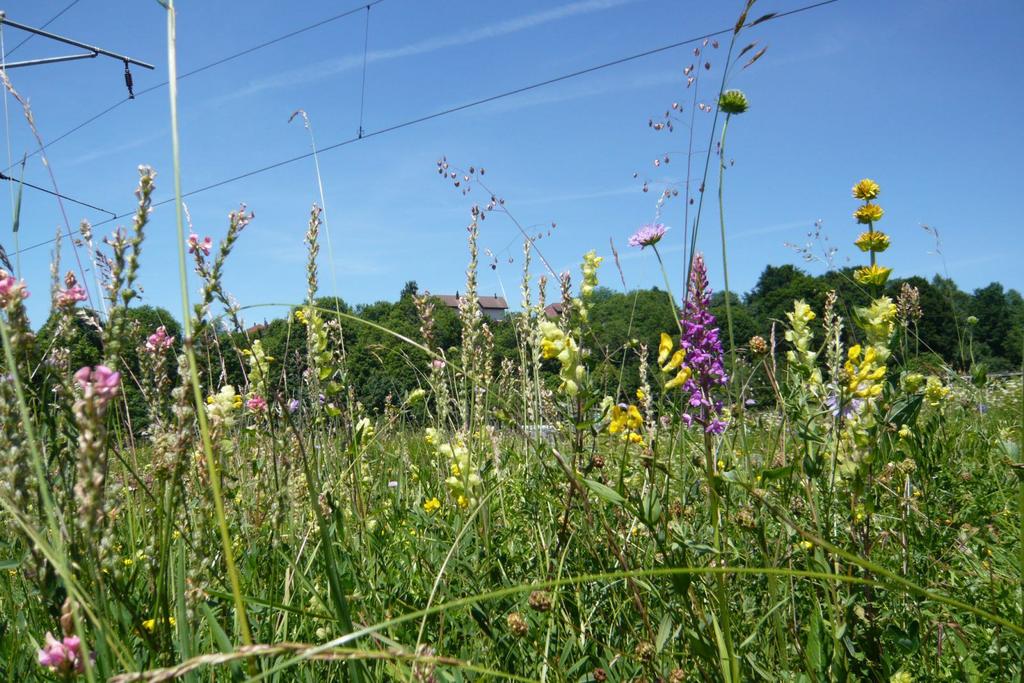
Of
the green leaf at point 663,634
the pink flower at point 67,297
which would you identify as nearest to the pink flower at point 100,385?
the pink flower at point 67,297

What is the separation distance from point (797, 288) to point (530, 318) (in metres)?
30.9

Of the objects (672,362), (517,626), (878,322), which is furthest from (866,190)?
(517,626)

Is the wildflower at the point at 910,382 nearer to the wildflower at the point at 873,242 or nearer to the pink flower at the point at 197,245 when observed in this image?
the wildflower at the point at 873,242

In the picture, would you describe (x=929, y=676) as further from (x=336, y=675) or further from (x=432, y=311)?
(x=432, y=311)

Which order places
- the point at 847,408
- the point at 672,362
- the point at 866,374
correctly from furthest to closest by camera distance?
the point at 847,408
the point at 866,374
the point at 672,362

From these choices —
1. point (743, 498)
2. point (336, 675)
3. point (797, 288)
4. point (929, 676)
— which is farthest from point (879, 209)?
point (797, 288)

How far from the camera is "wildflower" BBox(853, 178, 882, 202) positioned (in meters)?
2.24

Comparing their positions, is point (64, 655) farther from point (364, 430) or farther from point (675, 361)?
point (364, 430)

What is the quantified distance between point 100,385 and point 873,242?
210cm

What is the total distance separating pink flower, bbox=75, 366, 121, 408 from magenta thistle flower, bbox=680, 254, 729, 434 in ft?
3.19

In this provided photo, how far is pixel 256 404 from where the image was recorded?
2.08 metres

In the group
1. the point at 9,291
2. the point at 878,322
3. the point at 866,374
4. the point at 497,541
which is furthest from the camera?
the point at 497,541

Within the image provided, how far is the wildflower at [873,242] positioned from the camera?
211 cm

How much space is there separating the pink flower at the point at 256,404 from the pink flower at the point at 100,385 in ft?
3.76
